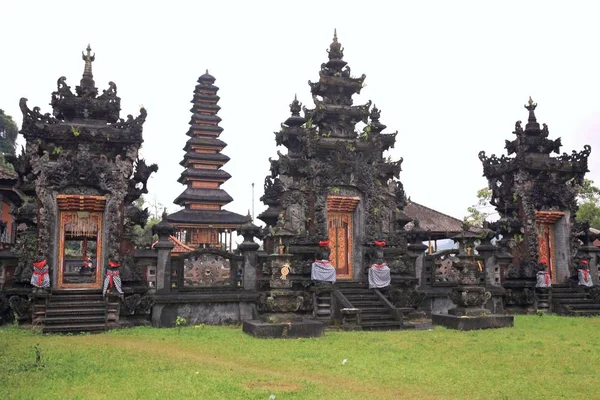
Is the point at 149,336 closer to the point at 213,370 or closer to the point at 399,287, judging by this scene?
the point at 213,370

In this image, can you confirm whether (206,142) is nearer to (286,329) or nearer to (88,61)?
(88,61)

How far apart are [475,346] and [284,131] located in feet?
38.7

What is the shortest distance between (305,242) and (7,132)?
43965 mm

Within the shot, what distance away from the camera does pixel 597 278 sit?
977 inches

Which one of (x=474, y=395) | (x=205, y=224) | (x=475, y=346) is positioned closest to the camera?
(x=474, y=395)

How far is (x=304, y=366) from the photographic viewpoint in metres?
11.0

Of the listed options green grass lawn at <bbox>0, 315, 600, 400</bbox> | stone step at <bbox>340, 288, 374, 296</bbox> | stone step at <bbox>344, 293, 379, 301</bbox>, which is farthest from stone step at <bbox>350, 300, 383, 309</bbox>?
green grass lawn at <bbox>0, 315, 600, 400</bbox>

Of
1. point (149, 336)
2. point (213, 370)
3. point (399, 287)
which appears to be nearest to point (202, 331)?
point (149, 336)

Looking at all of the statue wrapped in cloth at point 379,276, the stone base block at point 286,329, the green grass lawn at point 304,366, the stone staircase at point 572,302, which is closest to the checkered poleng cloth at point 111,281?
the green grass lawn at point 304,366

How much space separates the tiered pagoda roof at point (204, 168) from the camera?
38.4 m

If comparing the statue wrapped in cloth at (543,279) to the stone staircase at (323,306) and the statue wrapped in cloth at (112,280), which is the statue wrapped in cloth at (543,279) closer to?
the stone staircase at (323,306)

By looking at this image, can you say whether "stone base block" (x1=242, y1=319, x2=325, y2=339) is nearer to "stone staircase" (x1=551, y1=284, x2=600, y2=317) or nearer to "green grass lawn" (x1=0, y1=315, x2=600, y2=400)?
"green grass lawn" (x1=0, y1=315, x2=600, y2=400)

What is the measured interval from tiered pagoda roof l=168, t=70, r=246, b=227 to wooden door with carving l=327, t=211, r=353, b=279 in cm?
1726

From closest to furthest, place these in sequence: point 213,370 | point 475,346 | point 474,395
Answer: point 474,395 → point 213,370 → point 475,346
